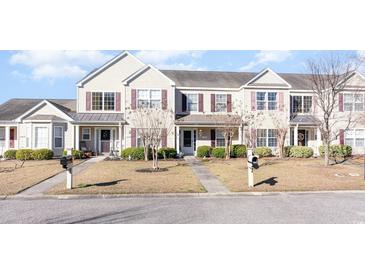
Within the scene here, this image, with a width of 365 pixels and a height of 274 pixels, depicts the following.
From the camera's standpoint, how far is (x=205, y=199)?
26.6ft

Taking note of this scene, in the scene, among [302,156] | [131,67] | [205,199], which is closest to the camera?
[205,199]

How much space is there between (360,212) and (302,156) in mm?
14566

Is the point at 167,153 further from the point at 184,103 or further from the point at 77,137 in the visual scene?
the point at 77,137

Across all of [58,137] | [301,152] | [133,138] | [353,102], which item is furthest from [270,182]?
[58,137]

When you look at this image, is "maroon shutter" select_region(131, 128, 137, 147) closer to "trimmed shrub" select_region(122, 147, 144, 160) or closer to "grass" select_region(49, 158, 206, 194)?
"trimmed shrub" select_region(122, 147, 144, 160)

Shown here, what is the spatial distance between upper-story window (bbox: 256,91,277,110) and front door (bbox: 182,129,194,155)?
19.9 ft

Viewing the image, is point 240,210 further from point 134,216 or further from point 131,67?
point 131,67

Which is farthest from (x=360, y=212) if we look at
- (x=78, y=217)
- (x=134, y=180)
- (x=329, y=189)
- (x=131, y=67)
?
(x=131, y=67)

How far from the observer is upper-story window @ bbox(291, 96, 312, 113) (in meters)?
23.9

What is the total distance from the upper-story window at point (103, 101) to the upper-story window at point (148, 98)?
7.70 feet

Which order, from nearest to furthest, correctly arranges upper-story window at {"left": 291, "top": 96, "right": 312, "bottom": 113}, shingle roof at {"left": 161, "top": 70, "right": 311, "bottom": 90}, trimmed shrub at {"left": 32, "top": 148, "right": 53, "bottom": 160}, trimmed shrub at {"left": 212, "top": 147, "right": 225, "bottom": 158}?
trimmed shrub at {"left": 32, "top": 148, "right": 53, "bottom": 160}
trimmed shrub at {"left": 212, "top": 147, "right": 225, "bottom": 158}
shingle roof at {"left": 161, "top": 70, "right": 311, "bottom": 90}
upper-story window at {"left": 291, "top": 96, "right": 312, "bottom": 113}

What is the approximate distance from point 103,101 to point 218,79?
10.8m

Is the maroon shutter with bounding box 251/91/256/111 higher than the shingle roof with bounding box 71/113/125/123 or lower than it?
higher

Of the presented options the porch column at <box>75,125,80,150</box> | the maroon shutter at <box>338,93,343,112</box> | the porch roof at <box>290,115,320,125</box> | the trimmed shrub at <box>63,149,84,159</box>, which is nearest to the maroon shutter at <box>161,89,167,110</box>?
the porch column at <box>75,125,80,150</box>
